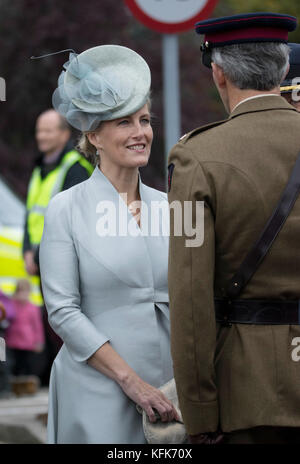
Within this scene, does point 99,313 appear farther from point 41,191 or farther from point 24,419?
point 24,419

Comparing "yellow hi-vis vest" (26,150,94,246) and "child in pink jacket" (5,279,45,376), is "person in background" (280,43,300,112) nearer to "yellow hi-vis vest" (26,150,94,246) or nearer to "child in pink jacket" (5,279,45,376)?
Result: "yellow hi-vis vest" (26,150,94,246)

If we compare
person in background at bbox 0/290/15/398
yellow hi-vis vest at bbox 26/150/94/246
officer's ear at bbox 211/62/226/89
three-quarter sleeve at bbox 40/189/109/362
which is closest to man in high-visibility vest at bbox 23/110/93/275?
yellow hi-vis vest at bbox 26/150/94/246

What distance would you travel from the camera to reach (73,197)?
12.4 feet

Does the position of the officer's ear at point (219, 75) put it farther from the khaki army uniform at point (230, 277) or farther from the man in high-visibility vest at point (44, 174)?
the man in high-visibility vest at point (44, 174)

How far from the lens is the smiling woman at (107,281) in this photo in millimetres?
3617


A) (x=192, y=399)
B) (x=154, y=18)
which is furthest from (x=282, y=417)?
(x=154, y=18)

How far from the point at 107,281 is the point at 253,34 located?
1020mm

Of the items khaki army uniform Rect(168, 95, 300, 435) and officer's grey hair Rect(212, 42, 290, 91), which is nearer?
khaki army uniform Rect(168, 95, 300, 435)

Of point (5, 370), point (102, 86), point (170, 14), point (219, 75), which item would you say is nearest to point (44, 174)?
point (170, 14)

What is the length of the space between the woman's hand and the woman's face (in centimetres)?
79

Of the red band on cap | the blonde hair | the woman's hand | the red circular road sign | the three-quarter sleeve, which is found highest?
the red circular road sign

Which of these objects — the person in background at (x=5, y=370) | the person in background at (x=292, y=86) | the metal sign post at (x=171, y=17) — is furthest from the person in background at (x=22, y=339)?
the person in background at (x=292, y=86)

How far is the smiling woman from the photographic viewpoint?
3617mm

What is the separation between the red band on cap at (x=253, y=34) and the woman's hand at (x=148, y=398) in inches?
47.0
